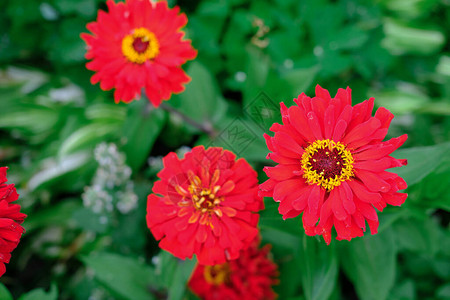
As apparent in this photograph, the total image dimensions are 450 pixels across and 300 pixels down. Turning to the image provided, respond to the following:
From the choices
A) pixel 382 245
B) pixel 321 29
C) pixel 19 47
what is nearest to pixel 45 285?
pixel 19 47

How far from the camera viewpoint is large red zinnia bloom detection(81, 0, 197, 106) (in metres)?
0.75

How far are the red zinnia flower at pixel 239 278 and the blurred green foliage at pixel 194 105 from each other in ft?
0.21

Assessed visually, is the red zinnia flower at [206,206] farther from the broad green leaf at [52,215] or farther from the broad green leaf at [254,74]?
the broad green leaf at [52,215]

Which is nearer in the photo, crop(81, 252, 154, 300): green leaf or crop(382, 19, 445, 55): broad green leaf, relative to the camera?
crop(81, 252, 154, 300): green leaf

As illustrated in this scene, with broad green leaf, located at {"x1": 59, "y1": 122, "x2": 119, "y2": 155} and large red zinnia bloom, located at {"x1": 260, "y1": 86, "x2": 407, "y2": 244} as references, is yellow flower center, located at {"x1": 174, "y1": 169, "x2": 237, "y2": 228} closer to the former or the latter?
large red zinnia bloom, located at {"x1": 260, "y1": 86, "x2": 407, "y2": 244}

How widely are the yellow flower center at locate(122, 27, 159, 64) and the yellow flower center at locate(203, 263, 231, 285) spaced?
52cm

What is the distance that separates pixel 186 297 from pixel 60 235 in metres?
0.63

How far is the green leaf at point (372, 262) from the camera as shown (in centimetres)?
80

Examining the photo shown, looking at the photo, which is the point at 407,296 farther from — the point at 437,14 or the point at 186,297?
the point at 437,14

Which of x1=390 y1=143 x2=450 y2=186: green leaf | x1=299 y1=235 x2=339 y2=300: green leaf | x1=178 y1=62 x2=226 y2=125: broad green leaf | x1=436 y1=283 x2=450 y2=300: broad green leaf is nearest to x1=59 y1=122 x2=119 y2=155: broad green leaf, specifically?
x1=178 y1=62 x2=226 y2=125: broad green leaf

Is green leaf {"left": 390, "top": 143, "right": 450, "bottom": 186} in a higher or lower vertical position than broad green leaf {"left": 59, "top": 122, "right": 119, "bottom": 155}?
higher

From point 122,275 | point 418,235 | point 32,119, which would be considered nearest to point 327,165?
point 418,235

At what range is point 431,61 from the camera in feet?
4.45

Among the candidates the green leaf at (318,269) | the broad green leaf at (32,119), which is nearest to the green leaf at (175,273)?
the green leaf at (318,269)
